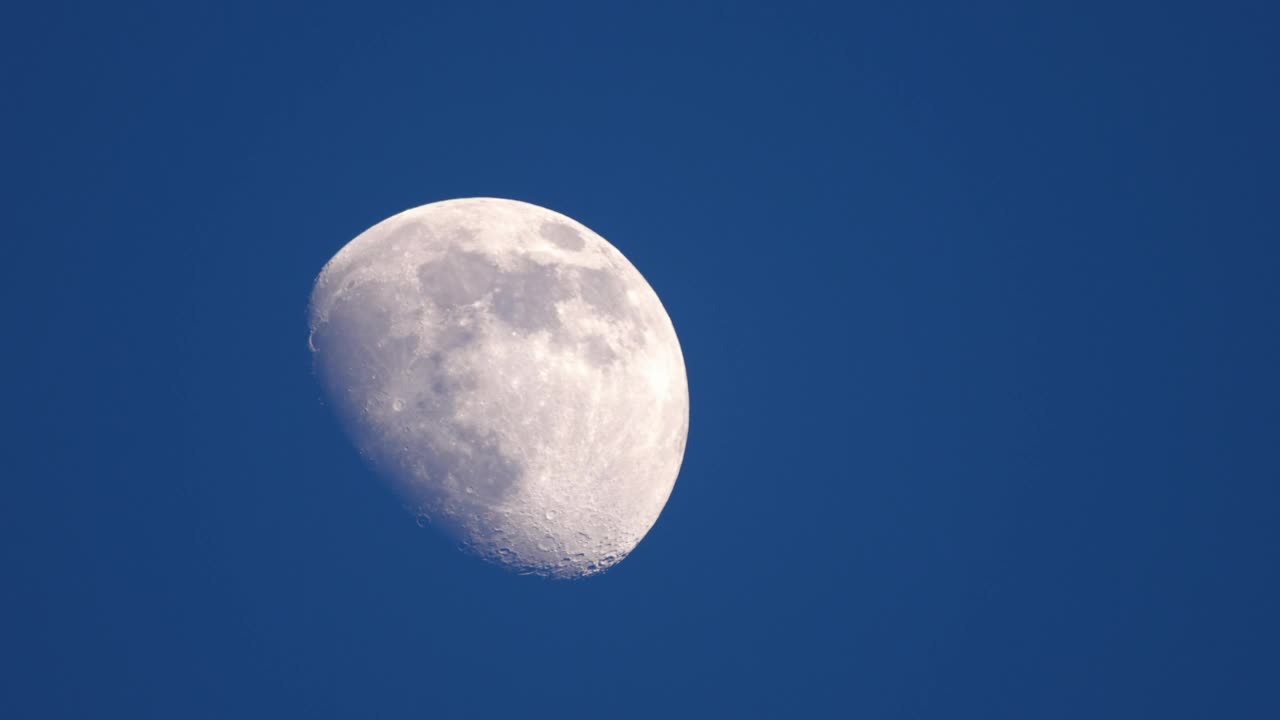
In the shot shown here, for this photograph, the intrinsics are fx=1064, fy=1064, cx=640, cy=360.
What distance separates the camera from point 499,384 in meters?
13.2

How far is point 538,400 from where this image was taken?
13289 mm

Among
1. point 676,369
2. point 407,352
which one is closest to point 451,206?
point 407,352

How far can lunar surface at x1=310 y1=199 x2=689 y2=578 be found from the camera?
522 inches

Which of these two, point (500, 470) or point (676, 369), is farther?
point (676, 369)

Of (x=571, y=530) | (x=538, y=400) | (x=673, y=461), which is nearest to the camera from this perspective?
(x=538, y=400)

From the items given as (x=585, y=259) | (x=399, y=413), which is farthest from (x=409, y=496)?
(x=585, y=259)

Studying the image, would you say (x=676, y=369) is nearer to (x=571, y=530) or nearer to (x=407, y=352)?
(x=571, y=530)

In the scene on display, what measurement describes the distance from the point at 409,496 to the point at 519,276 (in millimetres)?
3177

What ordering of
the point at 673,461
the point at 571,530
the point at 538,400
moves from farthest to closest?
the point at 673,461
the point at 571,530
the point at 538,400

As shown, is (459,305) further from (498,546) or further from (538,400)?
(498,546)

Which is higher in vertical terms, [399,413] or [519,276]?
[519,276]

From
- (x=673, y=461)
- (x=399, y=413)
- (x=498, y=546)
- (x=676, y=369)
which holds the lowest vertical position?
(x=498, y=546)

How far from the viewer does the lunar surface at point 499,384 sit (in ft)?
43.5

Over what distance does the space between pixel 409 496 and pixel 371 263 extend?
3.21 m
